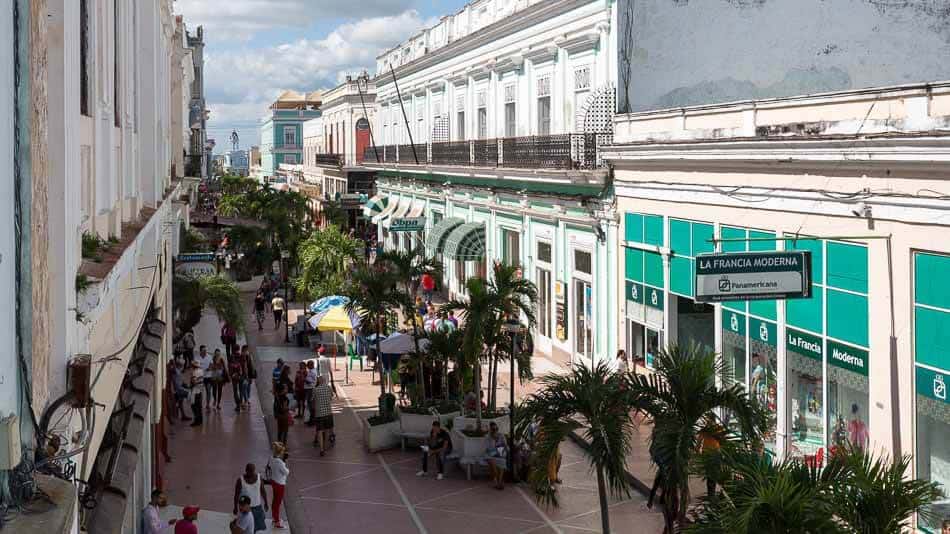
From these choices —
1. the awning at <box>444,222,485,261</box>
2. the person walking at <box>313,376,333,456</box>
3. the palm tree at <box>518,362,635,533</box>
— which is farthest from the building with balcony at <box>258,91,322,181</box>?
the palm tree at <box>518,362,635,533</box>

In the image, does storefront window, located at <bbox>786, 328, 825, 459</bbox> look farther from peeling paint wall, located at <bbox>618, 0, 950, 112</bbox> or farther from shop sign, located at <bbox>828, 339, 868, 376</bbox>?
peeling paint wall, located at <bbox>618, 0, 950, 112</bbox>

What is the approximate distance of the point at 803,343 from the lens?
50.7ft

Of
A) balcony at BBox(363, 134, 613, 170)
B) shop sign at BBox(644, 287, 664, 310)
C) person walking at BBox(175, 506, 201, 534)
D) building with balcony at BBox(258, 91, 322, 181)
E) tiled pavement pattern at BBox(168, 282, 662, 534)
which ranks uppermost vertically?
building with balcony at BBox(258, 91, 322, 181)

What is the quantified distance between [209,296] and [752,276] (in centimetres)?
1517

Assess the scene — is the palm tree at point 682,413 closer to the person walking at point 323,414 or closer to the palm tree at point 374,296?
the person walking at point 323,414

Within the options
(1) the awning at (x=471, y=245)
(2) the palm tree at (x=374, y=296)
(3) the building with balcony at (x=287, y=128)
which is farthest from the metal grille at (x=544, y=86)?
(3) the building with balcony at (x=287, y=128)

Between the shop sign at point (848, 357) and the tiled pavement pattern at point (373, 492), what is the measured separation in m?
3.12

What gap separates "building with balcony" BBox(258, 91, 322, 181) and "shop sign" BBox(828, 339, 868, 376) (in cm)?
9536

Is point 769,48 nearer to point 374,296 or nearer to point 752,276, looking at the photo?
point 374,296

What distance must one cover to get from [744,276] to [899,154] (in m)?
2.29

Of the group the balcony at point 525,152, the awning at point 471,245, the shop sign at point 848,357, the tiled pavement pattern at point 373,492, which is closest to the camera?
the shop sign at point 848,357

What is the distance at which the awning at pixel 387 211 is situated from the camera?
48.7m

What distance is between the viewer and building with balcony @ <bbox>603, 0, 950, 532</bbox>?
12703 millimetres

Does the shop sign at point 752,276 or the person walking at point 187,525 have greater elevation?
Result: the shop sign at point 752,276
